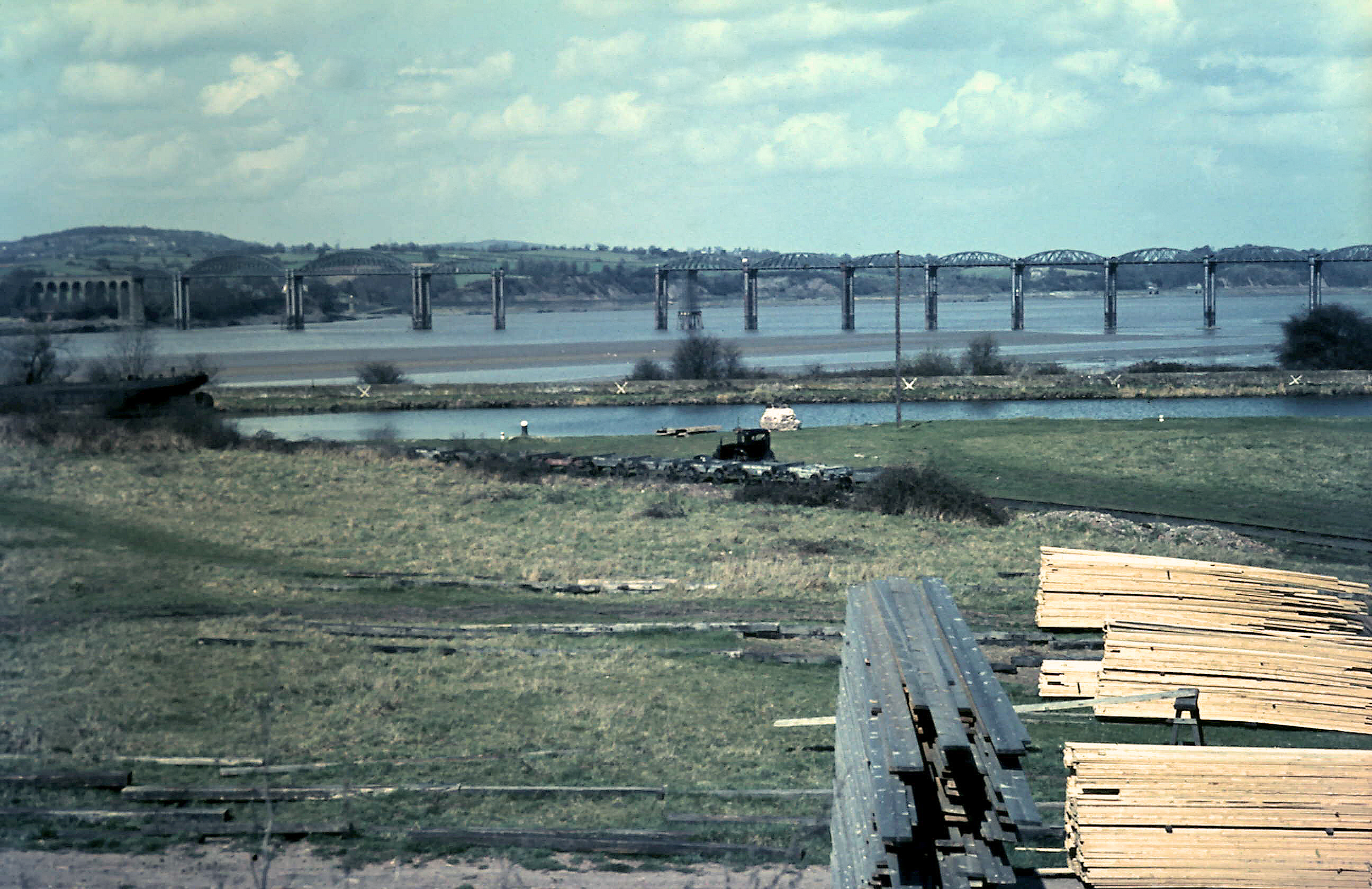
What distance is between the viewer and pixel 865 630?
903cm

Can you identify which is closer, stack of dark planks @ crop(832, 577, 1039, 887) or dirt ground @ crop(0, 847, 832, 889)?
stack of dark planks @ crop(832, 577, 1039, 887)

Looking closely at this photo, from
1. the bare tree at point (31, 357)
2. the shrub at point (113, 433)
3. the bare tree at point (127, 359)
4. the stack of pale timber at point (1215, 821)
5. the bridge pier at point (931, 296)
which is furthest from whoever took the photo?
the bridge pier at point (931, 296)

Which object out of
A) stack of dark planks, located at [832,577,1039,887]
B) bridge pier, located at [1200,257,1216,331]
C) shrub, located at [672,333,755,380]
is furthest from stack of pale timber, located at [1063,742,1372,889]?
bridge pier, located at [1200,257,1216,331]

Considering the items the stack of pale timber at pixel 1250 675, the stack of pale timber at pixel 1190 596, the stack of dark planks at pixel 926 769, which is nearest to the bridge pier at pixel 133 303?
the stack of pale timber at pixel 1190 596

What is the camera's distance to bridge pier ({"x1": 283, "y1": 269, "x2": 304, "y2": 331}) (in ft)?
429

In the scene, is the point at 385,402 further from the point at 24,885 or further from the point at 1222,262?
the point at 1222,262

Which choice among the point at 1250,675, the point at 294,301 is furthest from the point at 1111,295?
the point at 1250,675

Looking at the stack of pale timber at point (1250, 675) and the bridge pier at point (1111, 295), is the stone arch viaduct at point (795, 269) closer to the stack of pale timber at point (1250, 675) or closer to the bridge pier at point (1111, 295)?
the bridge pier at point (1111, 295)

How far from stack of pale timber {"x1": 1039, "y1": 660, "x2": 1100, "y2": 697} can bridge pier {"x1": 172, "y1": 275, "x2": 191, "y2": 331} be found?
6696 cm

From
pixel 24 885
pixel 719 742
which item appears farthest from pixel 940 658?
pixel 24 885

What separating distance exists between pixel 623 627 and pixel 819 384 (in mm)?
60559

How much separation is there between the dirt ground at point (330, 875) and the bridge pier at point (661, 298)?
155 meters

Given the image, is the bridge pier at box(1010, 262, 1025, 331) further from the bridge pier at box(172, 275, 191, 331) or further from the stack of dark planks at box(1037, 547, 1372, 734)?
the stack of dark planks at box(1037, 547, 1372, 734)

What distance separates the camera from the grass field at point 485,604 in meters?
12.1
